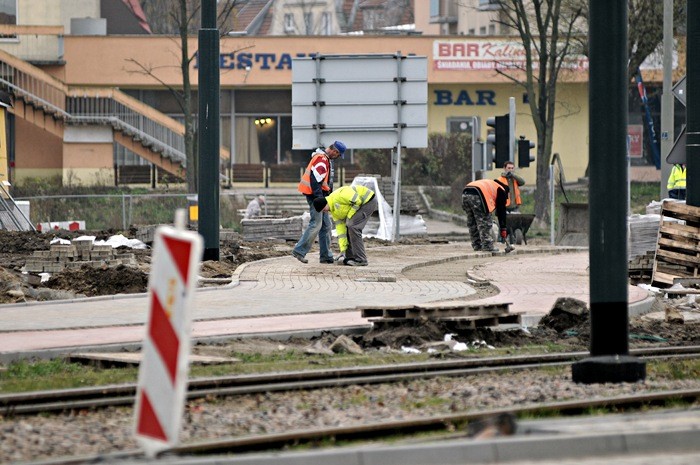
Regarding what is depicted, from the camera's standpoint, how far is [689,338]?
14.1 m

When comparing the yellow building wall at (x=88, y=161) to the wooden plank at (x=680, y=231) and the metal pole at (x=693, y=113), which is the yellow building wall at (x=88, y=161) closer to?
the metal pole at (x=693, y=113)

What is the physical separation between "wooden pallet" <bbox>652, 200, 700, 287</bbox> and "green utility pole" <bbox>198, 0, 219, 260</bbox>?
6111 millimetres

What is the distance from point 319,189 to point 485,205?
4.55 metres

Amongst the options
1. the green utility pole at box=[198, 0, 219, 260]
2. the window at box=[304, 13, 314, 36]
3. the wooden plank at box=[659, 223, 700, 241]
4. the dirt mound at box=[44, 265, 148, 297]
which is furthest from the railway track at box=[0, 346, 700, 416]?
the window at box=[304, 13, 314, 36]

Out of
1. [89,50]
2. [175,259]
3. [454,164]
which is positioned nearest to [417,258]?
[175,259]

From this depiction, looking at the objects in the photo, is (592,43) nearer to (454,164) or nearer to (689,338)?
(689,338)

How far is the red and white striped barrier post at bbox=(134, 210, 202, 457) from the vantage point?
7133mm

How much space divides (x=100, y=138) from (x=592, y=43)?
4568cm

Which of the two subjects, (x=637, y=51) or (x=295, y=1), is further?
(x=295, y=1)

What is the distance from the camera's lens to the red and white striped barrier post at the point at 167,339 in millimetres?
7133

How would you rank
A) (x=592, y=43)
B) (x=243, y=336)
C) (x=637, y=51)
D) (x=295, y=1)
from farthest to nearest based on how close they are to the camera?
(x=295, y=1), (x=637, y=51), (x=243, y=336), (x=592, y=43)

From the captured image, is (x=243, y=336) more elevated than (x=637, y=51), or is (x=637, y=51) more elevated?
(x=637, y=51)

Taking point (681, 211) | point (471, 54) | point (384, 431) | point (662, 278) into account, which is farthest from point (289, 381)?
point (471, 54)

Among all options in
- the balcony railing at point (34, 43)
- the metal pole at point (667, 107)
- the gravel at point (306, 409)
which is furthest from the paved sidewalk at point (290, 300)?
the balcony railing at point (34, 43)
